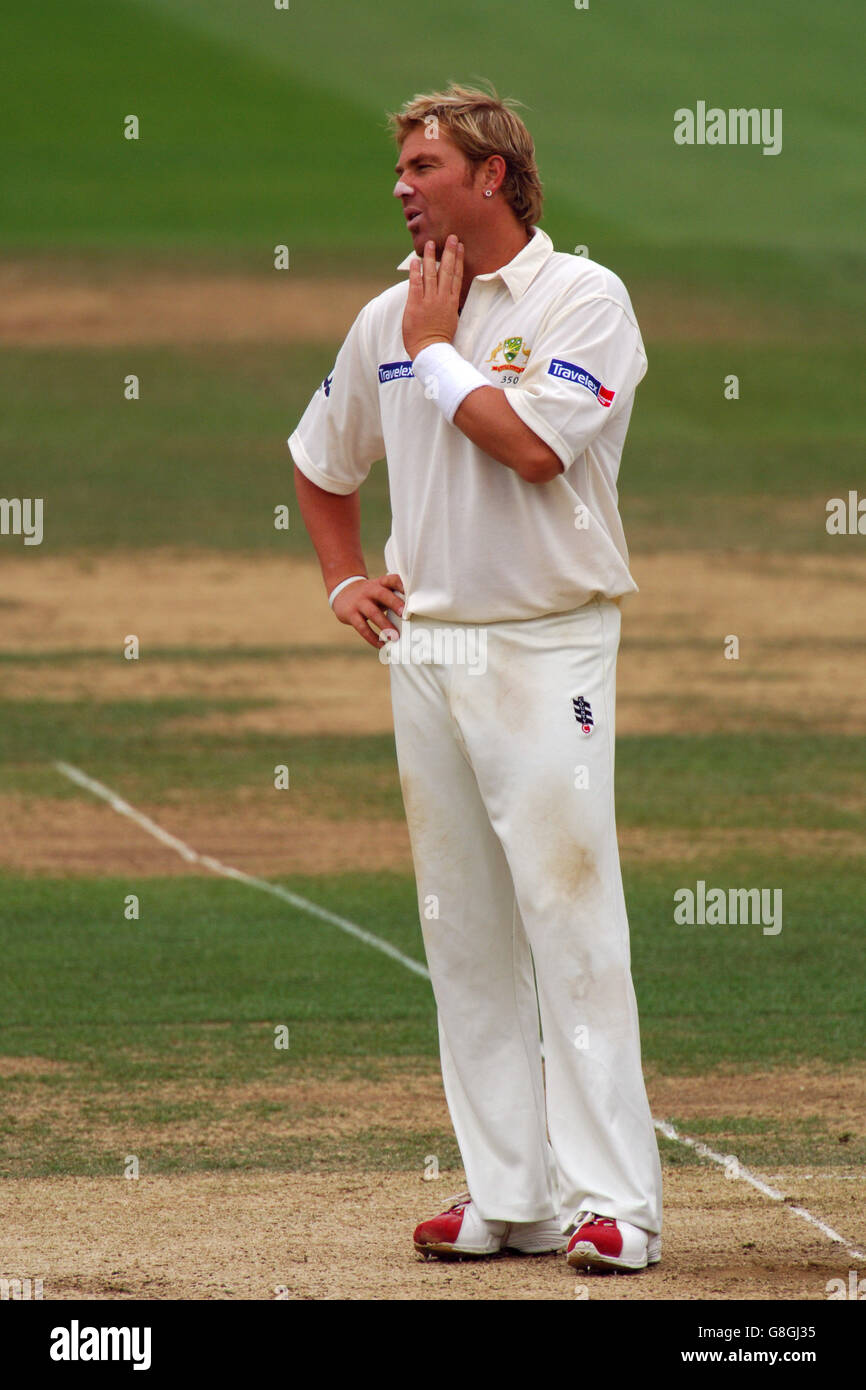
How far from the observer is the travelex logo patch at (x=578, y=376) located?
501 centimetres

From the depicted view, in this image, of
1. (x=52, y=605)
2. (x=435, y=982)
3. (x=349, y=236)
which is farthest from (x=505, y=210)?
(x=349, y=236)

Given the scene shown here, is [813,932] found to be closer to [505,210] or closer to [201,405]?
[505,210]

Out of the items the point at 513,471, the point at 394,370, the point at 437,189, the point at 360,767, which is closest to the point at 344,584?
the point at 394,370

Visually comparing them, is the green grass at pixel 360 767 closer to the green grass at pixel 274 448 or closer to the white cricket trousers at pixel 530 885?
the white cricket trousers at pixel 530 885

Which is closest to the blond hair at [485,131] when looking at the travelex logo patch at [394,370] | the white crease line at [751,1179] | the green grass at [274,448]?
the travelex logo patch at [394,370]

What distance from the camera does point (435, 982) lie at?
5.37 m

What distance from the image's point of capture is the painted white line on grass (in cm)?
1025

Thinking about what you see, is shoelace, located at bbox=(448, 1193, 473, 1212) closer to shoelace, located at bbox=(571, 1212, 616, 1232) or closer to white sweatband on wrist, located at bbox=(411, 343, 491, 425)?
shoelace, located at bbox=(571, 1212, 616, 1232)

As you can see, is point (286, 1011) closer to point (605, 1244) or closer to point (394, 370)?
point (605, 1244)

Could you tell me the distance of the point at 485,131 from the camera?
16.9 feet

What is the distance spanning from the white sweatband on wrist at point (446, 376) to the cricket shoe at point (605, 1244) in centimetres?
184

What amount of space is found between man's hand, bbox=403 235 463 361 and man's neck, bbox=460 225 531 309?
0.05 meters

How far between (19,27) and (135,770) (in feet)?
124

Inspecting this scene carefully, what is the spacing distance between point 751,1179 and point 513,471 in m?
2.43
